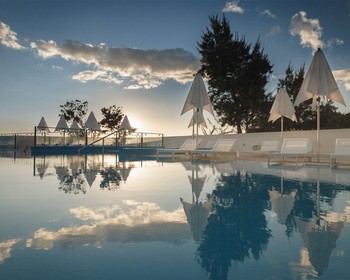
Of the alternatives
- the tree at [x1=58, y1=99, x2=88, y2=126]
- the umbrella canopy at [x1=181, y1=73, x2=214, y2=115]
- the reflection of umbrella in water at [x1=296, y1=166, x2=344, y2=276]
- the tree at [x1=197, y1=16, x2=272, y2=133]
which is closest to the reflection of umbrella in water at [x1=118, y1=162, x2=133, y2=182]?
the reflection of umbrella in water at [x1=296, y1=166, x2=344, y2=276]

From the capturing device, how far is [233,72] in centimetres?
2289

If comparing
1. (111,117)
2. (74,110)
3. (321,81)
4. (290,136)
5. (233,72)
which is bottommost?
(290,136)

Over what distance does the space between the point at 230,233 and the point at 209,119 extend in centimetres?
2367

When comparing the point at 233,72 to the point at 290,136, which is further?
the point at 233,72

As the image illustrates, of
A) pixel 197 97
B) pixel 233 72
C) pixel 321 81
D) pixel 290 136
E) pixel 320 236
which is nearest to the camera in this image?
pixel 320 236

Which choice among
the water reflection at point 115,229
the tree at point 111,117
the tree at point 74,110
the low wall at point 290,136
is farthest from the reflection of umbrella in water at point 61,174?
the tree at point 74,110

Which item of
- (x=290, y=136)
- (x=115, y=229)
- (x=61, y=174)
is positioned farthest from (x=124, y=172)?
(x=290, y=136)

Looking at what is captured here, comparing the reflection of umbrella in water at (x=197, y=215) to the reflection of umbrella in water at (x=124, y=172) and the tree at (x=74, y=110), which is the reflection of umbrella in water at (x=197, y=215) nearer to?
the reflection of umbrella in water at (x=124, y=172)

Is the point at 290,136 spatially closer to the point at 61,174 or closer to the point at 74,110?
the point at 61,174

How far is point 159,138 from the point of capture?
79.3 ft

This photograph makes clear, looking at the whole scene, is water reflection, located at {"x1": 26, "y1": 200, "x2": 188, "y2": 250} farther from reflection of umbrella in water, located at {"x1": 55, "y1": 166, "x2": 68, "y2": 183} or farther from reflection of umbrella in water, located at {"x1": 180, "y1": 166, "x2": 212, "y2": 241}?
reflection of umbrella in water, located at {"x1": 55, "y1": 166, "x2": 68, "y2": 183}

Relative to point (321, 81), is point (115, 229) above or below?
below

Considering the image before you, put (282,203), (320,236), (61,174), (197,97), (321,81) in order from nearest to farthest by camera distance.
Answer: (320,236) < (282,203) < (61,174) < (321,81) < (197,97)

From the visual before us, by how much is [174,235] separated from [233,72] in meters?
21.7
